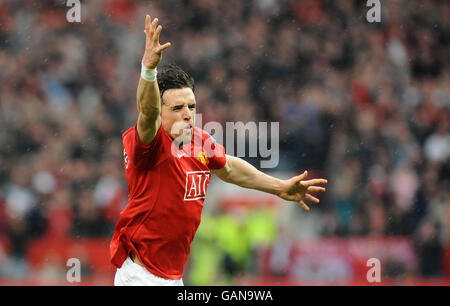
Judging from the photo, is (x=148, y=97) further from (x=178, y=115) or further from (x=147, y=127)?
(x=178, y=115)

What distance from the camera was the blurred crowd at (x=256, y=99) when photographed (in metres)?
Result: 9.99

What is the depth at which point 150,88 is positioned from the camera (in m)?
4.20

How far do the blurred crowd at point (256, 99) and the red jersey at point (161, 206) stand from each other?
16.2 ft

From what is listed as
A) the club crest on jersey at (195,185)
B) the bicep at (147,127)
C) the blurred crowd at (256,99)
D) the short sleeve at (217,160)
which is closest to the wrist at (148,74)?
the bicep at (147,127)

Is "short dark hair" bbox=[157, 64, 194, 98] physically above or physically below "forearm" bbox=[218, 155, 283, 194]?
above

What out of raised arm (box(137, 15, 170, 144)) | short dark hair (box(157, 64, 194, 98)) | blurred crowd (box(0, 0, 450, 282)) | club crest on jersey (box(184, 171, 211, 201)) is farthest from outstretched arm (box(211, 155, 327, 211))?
blurred crowd (box(0, 0, 450, 282))

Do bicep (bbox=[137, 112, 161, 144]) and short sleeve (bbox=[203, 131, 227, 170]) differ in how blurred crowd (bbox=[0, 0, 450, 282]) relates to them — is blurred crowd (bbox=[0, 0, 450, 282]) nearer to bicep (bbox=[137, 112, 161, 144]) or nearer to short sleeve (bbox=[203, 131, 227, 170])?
short sleeve (bbox=[203, 131, 227, 170])

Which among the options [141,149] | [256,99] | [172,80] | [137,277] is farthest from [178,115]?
[256,99]

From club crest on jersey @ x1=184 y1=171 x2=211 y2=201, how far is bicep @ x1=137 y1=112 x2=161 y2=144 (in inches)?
19.8

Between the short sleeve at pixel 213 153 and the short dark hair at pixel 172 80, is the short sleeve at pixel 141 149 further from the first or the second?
the short sleeve at pixel 213 153

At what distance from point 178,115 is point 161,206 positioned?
1.99 ft

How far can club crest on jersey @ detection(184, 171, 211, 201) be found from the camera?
15.6 feet
